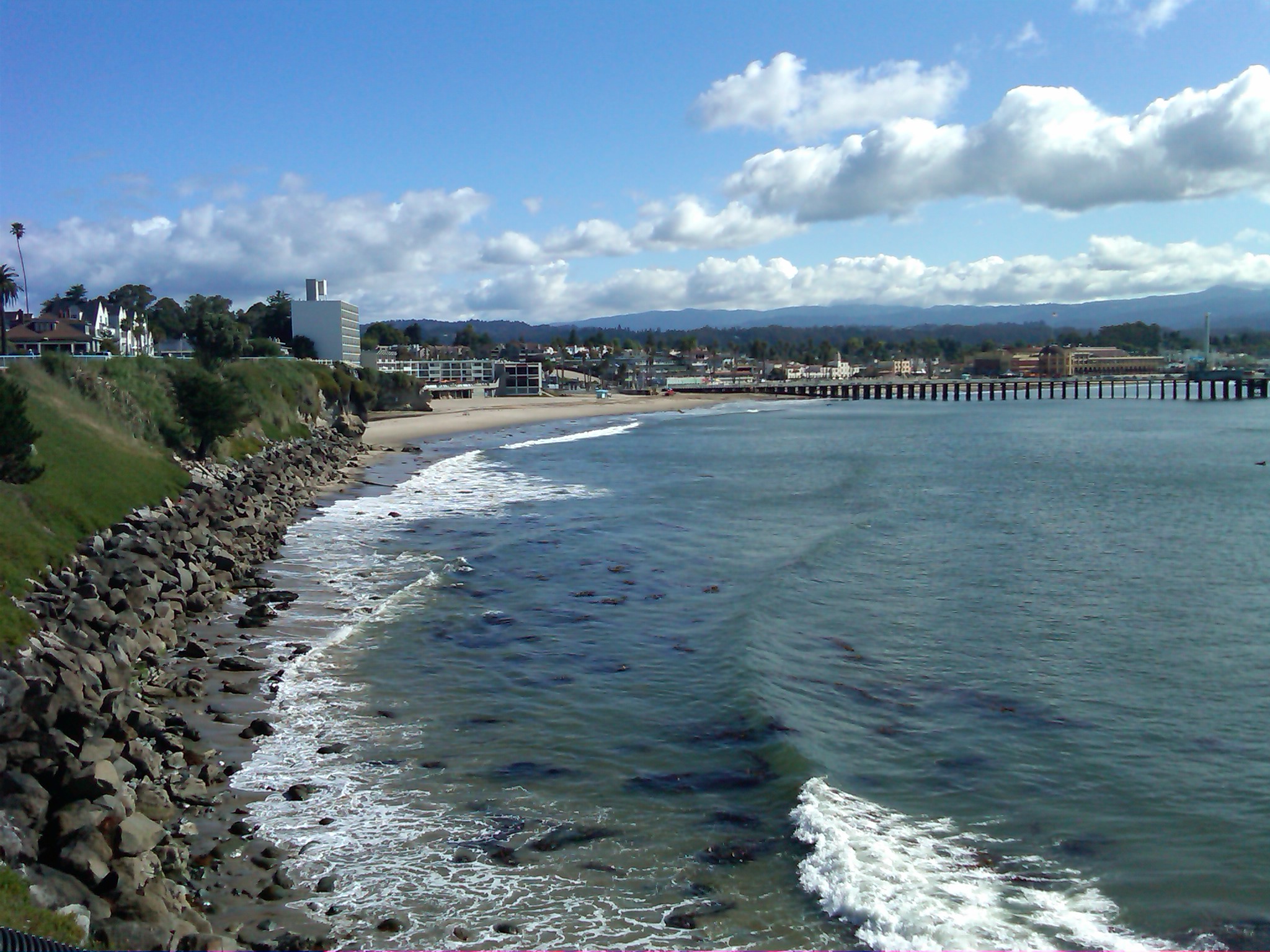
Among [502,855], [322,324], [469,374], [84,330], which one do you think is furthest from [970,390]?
[502,855]

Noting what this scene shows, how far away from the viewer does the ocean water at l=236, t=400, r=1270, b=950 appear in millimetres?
8875

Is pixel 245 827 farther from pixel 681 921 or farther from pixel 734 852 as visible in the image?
pixel 734 852

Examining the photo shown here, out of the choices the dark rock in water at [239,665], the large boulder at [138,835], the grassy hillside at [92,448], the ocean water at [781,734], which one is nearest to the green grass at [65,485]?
the grassy hillside at [92,448]

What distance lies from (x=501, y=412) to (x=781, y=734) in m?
85.5

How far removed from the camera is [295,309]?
104000 mm

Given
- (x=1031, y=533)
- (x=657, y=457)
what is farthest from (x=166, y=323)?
(x=1031, y=533)

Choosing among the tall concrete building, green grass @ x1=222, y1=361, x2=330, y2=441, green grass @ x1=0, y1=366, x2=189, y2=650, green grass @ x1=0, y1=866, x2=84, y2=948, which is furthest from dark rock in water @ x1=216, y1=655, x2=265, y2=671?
the tall concrete building

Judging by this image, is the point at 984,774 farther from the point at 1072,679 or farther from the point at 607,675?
the point at 607,675

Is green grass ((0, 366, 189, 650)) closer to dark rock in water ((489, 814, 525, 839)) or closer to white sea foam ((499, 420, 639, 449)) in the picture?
dark rock in water ((489, 814, 525, 839))

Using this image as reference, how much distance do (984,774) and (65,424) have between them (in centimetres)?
2117

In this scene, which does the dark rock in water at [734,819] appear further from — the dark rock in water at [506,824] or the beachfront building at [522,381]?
the beachfront building at [522,381]

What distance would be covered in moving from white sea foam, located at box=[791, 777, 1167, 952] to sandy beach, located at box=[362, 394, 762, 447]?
53299mm

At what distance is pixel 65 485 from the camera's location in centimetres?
1952

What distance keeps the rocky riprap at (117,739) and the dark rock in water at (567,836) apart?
2.48 m
